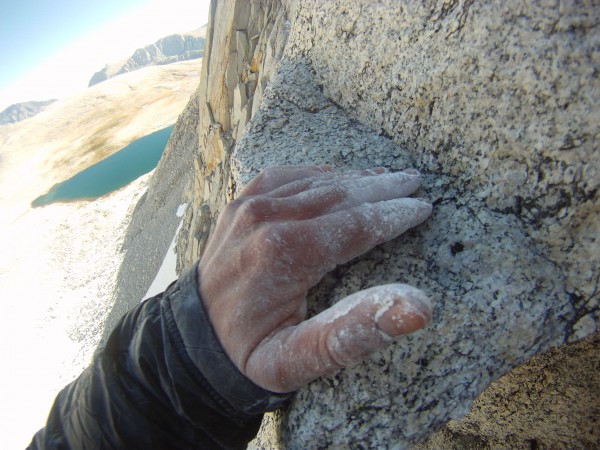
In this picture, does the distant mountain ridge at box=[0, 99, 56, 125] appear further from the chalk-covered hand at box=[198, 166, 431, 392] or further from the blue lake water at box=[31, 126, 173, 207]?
the chalk-covered hand at box=[198, 166, 431, 392]

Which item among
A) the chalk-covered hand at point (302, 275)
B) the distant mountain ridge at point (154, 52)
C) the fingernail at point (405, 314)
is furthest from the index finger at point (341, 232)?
the distant mountain ridge at point (154, 52)

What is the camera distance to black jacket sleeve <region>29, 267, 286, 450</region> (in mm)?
1207

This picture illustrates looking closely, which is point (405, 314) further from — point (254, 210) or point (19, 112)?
point (19, 112)

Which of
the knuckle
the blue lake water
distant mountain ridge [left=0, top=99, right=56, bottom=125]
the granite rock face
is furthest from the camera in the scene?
distant mountain ridge [left=0, top=99, right=56, bottom=125]

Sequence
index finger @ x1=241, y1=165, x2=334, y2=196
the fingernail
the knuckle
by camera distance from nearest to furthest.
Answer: the fingernail
the knuckle
index finger @ x1=241, y1=165, x2=334, y2=196

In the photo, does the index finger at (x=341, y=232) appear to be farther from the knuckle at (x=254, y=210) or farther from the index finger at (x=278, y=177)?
the index finger at (x=278, y=177)

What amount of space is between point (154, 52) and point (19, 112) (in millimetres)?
42989

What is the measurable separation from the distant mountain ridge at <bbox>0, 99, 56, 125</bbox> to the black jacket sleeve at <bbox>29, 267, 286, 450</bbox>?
427ft

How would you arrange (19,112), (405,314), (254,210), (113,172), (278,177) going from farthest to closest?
(19,112) → (113,172) → (278,177) → (254,210) → (405,314)

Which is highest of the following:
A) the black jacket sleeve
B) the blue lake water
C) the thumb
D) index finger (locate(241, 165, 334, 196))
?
index finger (locate(241, 165, 334, 196))

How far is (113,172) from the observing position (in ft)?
86.5

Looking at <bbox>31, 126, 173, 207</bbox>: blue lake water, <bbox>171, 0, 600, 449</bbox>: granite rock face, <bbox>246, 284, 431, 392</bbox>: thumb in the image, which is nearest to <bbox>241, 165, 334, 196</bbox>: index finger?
<bbox>171, 0, 600, 449</bbox>: granite rock face

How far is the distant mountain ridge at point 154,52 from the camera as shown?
332 ft

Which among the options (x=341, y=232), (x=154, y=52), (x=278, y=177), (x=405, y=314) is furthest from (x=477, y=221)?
(x=154, y=52)
